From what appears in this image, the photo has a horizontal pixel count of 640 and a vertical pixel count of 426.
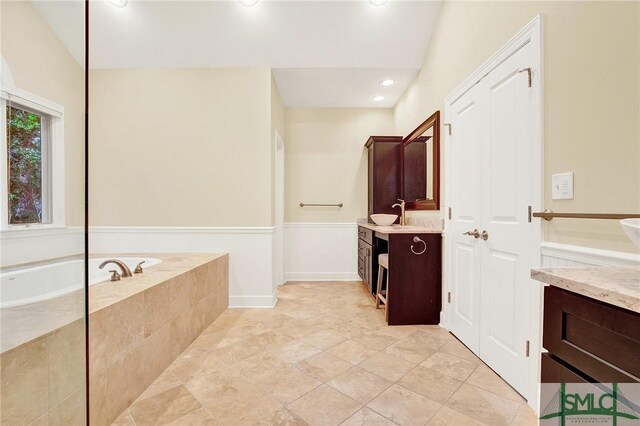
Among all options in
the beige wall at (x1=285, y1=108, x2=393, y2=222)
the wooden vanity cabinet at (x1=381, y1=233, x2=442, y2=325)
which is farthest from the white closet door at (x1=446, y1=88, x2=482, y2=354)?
the beige wall at (x1=285, y1=108, x2=393, y2=222)

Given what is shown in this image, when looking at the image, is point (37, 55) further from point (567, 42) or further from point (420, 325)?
point (420, 325)

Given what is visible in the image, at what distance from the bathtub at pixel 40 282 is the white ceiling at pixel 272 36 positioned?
261 centimetres

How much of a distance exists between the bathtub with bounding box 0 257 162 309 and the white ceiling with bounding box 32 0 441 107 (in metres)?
2.61

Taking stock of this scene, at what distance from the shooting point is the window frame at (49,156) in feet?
3.06

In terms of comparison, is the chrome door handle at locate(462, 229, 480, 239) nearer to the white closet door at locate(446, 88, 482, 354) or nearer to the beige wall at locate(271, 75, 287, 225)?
the white closet door at locate(446, 88, 482, 354)

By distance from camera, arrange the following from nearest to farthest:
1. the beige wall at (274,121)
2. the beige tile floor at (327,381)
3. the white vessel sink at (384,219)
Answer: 1. the beige tile floor at (327,381)
2. the beige wall at (274,121)
3. the white vessel sink at (384,219)

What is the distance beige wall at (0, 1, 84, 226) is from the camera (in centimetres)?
93

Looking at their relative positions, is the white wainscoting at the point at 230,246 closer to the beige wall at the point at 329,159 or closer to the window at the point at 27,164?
the beige wall at the point at 329,159

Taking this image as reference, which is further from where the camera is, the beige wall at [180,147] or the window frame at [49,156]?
the beige wall at [180,147]

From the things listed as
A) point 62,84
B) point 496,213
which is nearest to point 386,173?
point 496,213

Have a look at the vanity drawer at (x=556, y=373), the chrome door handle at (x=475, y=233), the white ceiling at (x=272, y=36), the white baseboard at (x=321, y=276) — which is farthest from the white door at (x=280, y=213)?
the vanity drawer at (x=556, y=373)

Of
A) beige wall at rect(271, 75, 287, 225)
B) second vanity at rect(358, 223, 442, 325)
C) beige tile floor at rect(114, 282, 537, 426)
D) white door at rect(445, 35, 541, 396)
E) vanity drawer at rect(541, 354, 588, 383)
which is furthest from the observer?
beige wall at rect(271, 75, 287, 225)

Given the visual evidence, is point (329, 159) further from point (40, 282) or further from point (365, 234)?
point (40, 282)

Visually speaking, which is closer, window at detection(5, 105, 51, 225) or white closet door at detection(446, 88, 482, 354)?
window at detection(5, 105, 51, 225)
